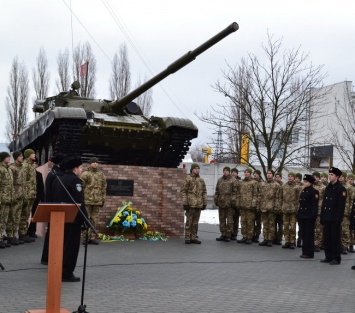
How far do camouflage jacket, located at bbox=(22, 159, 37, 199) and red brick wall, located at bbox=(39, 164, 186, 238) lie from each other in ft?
7.45

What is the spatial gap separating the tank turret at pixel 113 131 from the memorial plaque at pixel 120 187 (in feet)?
4.12

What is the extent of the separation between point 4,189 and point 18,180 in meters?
0.75

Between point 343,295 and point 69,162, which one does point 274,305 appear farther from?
point 69,162

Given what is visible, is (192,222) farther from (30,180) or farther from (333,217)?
(333,217)

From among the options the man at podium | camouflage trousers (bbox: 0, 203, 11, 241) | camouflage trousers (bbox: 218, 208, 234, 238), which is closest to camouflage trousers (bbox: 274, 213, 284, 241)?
camouflage trousers (bbox: 218, 208, 234, 238)

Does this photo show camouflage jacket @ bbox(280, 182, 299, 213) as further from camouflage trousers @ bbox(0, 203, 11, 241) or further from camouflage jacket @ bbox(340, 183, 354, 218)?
camouflage trousers @ bbox(0, 203, 11, 241)

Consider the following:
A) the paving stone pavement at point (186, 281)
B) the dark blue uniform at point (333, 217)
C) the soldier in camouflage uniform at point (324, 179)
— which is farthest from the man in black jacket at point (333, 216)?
the soldier in camouflage uniform at point (324, 179)

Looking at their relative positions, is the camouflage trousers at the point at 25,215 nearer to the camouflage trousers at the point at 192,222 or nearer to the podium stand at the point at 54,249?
the camouflage trousers at the point at 192,222

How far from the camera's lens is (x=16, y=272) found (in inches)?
415

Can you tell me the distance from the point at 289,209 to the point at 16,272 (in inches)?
306

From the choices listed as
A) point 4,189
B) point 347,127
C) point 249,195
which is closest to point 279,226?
point 249,195

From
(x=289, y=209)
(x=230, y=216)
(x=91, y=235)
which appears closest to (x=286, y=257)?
(x=289, y=209)

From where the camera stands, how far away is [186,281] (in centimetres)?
1017

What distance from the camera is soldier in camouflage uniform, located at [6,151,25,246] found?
47.1 ft
